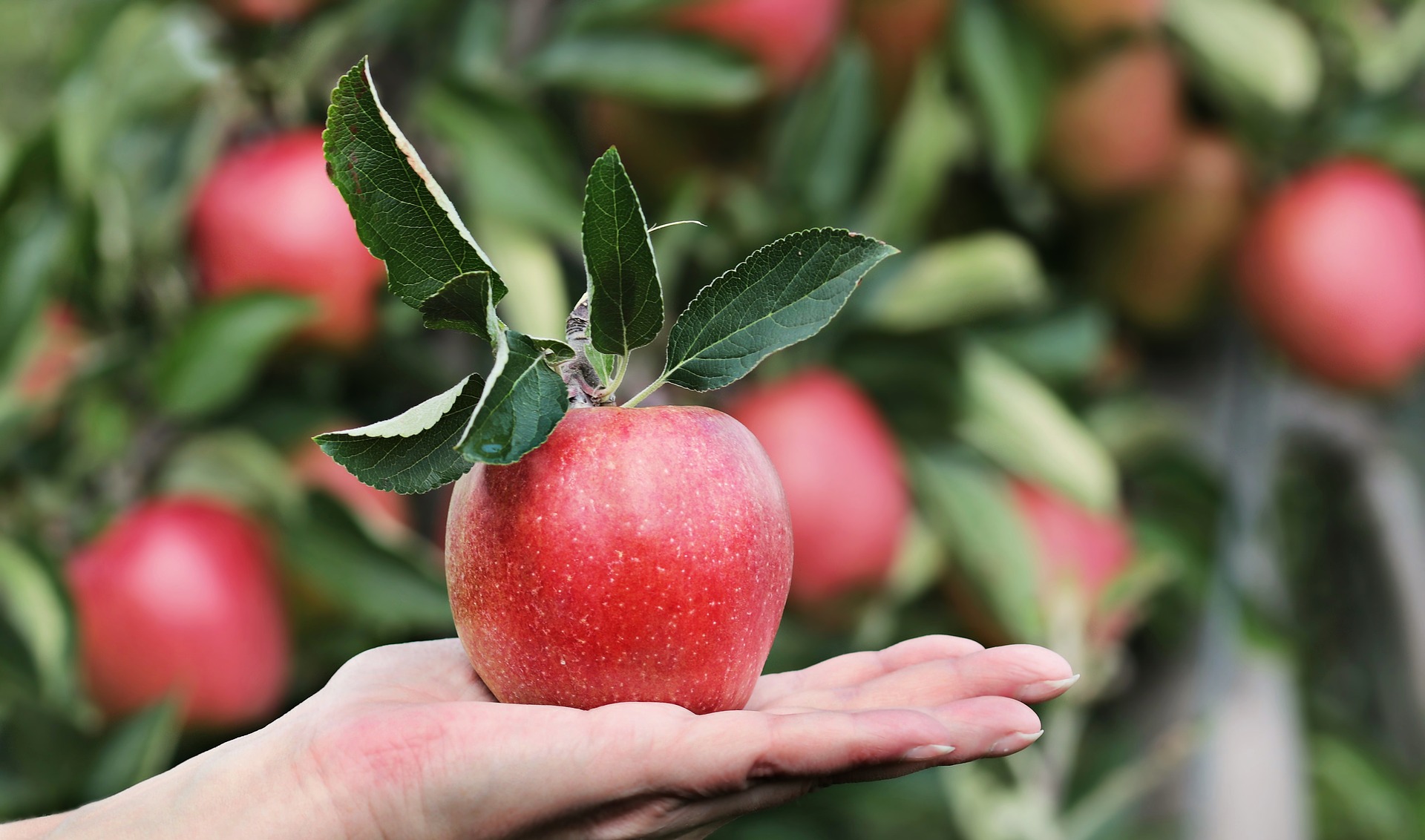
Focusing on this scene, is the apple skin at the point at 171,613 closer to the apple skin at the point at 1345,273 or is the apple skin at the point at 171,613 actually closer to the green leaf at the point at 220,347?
the green leaf at the point at 220,347

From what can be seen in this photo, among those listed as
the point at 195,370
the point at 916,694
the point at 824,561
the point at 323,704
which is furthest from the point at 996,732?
the point at 195,370

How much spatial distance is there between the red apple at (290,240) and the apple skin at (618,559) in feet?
1.14

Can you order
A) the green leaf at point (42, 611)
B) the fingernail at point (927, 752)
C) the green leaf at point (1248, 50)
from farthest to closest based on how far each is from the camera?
the green leaf at point (1248, 50) → the green leaf at point (42, 611) → the fingernail at point (927, 752)

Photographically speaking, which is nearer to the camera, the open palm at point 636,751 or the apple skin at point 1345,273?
the open palm at point 636,751

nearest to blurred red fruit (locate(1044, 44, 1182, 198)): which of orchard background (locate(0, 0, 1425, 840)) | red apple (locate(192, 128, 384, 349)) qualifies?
orchard background (locate(0, 0, 1425, 840))

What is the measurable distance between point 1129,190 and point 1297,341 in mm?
150

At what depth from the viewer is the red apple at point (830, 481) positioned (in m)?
0.68

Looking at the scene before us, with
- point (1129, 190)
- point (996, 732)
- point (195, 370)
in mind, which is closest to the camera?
point (996, 732)

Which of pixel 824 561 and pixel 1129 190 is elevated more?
pixel 1129 190

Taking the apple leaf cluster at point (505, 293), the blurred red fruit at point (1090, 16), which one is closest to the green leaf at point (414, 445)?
the apple leaf cluster at point (505, 293)

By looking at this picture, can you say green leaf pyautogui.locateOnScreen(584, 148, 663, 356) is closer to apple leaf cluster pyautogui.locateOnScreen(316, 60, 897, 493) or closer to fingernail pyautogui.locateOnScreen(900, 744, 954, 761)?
apple leaf cluster pyautogui.locateOnScreen(316, 60, 897, 493)

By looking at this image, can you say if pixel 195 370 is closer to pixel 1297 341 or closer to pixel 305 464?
pixel 305 464

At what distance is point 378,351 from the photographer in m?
0.76

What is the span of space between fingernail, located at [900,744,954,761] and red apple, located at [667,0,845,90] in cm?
50
